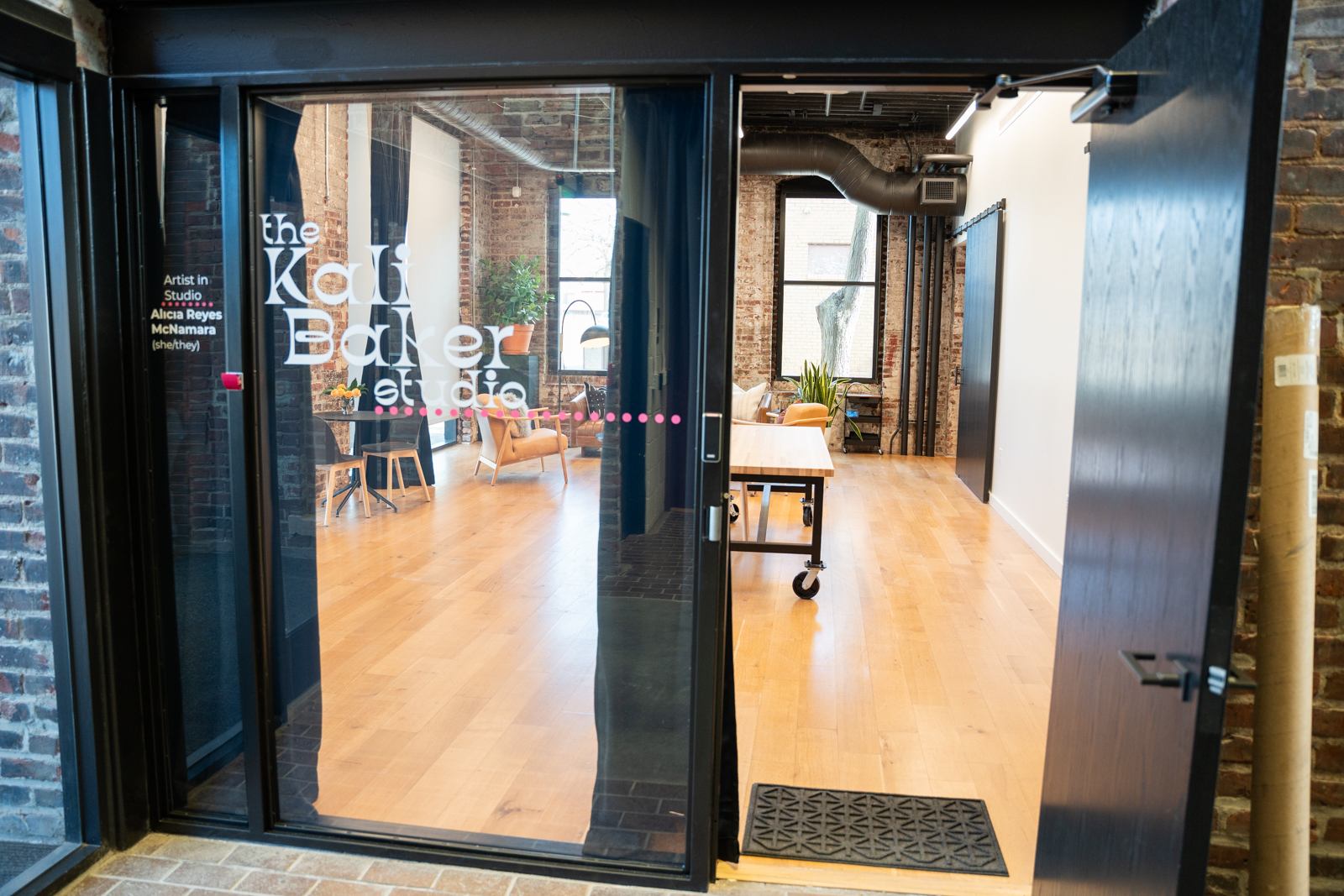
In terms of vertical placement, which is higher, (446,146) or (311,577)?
(446,146)

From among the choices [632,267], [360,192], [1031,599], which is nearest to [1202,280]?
[632,267]

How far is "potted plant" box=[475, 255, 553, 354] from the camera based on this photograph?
238cm

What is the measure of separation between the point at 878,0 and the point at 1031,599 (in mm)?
3849

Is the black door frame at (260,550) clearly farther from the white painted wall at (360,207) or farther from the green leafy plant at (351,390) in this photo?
the green leafy plant at (351,390)

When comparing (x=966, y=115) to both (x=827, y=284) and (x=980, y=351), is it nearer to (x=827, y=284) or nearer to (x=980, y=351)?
(x=980, y=351)

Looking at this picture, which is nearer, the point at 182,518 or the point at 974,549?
the point at 182,518

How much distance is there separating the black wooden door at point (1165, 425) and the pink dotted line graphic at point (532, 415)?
104cm

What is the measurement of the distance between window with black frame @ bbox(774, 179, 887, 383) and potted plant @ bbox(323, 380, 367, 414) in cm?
889

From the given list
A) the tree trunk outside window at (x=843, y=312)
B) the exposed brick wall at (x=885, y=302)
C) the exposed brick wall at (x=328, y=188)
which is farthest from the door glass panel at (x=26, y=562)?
the tree trunk outside window at (x=843, y=312)

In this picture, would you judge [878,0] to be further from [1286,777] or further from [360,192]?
[1286,777]

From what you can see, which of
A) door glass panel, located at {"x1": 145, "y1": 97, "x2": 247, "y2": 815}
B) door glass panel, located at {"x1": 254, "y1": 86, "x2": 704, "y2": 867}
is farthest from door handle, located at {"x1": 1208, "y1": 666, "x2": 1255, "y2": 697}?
door glass panel, located at {"x1": 145, "y1": 97, "x2": 247, "y2": 815}

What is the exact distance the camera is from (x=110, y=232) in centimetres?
241

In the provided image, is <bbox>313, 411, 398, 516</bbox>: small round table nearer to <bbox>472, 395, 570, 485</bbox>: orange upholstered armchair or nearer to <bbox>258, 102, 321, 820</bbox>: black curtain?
<bbox>258, 102, 321, 820</bbox>: black curtain

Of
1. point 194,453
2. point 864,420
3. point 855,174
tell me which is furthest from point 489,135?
point 864,420
